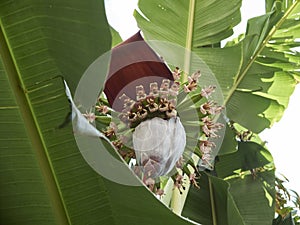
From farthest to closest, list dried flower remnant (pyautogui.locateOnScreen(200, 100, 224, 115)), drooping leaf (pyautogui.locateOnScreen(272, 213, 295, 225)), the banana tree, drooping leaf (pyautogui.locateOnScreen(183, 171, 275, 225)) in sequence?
drooping leaf (pyautogui.locateOnScreen(272, 213, 295, 225)), drooping leaf (pyautogui.locateOnScreen(183, 171, 275, 225)), dried flower remnant (pyautogui.locateOnScreen(200, 100, 224, 115)), the banana tree

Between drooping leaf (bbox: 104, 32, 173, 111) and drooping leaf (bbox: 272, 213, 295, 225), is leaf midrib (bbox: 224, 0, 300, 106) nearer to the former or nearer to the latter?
drooping leaf (bbox: 272, 213, 295, 225)

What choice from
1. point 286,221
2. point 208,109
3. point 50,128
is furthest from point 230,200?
point 50,128

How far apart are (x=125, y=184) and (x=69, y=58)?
172 millimetres

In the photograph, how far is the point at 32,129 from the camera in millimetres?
579

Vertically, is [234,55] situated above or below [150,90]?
above

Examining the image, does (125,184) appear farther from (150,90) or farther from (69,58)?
(150,90)

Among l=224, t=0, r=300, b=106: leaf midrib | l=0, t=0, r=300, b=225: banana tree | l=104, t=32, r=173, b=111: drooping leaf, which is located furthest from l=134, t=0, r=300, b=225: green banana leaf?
l=0, t=0, r=300, b=225: banana tree

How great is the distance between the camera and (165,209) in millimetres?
522

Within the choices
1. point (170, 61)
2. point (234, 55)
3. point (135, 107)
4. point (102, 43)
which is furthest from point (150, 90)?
point (234, 55)

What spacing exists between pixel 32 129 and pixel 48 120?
0.02 meters

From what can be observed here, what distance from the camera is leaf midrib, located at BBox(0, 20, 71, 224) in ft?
1.85

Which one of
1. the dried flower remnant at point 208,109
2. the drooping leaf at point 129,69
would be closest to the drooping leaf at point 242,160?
the dried flower remnant at point 208,109

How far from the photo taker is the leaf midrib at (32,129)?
1.85 ft

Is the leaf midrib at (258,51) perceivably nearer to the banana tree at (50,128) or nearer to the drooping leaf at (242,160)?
the drooping leaf at (242,160)
